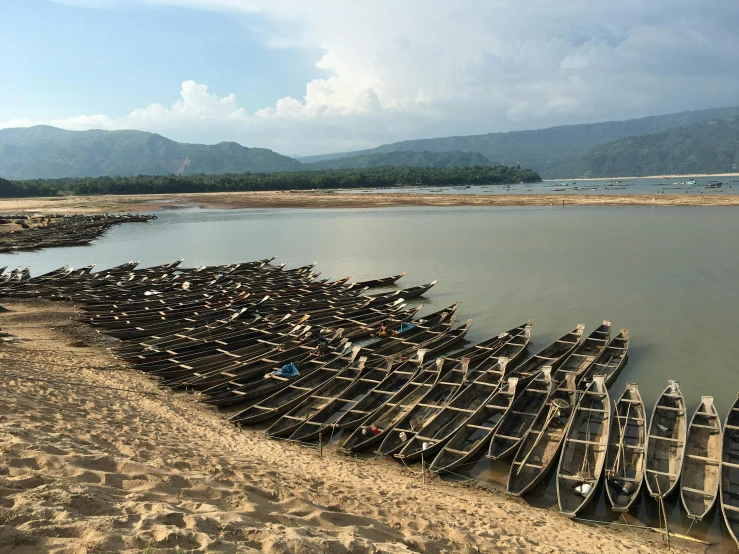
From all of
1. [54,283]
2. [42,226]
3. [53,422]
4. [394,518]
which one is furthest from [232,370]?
[42,226]

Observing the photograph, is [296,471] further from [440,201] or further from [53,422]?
[440,201]

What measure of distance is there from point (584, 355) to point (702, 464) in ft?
23.3

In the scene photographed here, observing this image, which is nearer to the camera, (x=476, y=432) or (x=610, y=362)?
(x=476, y=432)

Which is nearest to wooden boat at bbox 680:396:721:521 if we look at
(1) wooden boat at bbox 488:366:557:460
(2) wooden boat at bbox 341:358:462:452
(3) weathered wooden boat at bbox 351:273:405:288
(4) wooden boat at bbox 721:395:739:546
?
(4) wooden boat at bbox 721:395:739:546

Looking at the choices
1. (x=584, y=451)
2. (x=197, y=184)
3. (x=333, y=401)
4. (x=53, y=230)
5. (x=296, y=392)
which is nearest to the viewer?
(x=584, y=451)

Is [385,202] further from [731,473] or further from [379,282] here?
[731,473]

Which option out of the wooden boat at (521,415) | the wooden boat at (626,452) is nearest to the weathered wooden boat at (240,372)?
the wooden boat at (521,415)

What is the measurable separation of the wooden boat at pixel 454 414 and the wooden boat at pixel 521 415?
0.80 meters

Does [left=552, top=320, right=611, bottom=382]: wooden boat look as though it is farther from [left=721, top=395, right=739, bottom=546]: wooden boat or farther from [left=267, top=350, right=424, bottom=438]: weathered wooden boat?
[left=267, top=350, right=424, bottom=438]: weathered wooden boat

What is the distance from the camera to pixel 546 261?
36.8m

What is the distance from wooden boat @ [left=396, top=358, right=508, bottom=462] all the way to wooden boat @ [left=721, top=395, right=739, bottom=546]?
5.30m

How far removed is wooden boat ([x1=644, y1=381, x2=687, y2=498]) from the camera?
1012 centimetres

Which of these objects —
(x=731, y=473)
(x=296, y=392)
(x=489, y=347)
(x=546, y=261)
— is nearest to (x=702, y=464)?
(x=731, y=473)

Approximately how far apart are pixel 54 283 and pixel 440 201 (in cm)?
7077
